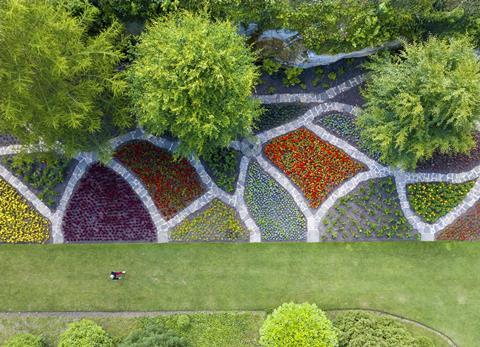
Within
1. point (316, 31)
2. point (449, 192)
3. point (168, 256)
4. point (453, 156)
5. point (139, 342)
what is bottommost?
point (139, 342)

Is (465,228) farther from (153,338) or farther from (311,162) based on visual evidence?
(153,338)

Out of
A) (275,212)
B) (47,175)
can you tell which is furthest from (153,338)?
(47,175)

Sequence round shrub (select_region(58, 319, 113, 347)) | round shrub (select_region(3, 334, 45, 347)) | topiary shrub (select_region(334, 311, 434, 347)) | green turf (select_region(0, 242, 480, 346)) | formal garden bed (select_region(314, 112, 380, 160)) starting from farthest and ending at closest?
1. formal garden bed (select_region(314, 112, 380, 160))
2. green turf (select_region(0, 242, 480, 346))
3. round shrub (select_region(3, 334, 45, 347))
4. round shrub (select_region(58, 319, 113, 347))
5. topiary shrub (select_region(334, 311, 434, 347))

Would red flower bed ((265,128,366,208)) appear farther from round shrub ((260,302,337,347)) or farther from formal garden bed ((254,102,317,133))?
round shrub ((260,302,337,347))

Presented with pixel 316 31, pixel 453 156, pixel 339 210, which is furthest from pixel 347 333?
pixel 316 31

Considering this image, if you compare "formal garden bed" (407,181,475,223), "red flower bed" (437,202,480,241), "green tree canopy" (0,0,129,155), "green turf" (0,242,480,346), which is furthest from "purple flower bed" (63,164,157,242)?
"red flower bed" (437,202,480,241)

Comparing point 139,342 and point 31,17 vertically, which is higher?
point 31,17

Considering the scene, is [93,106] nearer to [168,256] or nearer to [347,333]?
[168,256]
